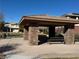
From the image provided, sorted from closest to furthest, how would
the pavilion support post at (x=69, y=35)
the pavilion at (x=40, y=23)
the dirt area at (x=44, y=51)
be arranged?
1. the dirt area at (x=44, y=51)
2. the pavilion at (x=40, y=23)
3. the pavilion support post at (x=69, y=35)

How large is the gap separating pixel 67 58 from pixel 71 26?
10.4m

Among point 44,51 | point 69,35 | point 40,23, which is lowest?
point 44,51

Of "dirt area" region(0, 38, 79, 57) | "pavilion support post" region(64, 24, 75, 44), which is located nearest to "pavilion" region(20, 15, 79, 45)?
"pavilion support post" region(64, 24, 75, 44)

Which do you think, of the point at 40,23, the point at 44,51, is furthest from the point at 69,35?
the point at 44,51

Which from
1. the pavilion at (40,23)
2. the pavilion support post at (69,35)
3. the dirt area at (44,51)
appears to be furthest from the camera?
the pavilion support post at (69,35)

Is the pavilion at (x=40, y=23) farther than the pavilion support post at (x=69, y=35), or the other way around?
the pavilion support post at (x=69, y=35)

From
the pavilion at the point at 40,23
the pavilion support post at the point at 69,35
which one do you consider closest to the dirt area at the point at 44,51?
the pavilion at the point at 40,23

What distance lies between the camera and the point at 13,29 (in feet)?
267

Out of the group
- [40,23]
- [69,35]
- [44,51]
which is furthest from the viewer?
[69,35]

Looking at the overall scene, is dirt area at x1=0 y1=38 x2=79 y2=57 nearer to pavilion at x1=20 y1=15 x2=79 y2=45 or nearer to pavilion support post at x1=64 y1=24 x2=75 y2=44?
pavilion at x1=20 y1=15 x2=79 y2=45

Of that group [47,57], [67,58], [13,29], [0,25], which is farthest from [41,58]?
[13,29]

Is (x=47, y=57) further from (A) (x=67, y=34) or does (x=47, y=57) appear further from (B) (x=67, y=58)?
(A) (x=67, y=34)

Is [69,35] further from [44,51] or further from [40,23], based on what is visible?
[44,51]

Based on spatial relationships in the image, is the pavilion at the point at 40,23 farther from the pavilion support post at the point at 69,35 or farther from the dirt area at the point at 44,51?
the dirt area at the point at 44,51
